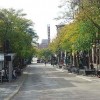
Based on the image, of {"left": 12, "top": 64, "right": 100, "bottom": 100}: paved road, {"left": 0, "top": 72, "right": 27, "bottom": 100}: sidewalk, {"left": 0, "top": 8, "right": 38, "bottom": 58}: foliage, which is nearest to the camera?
{"left": 12, "top": 64, "right": 100, "bottom": 100}: paved road

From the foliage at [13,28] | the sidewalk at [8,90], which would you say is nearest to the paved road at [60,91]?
the sidewalk at [8,90]

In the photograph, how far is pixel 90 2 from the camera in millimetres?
45688

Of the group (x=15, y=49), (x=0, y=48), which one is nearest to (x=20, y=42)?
(x=15, y=49)

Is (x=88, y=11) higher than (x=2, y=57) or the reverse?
higher

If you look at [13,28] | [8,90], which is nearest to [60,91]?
[8,90]

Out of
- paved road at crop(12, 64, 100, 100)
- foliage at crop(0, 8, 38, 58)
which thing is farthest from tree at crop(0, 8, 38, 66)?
paved road at crop(12, 64, 100, 100)

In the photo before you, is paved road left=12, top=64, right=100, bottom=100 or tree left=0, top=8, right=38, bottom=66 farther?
tree left=0, top=8, right=38, bottom=66

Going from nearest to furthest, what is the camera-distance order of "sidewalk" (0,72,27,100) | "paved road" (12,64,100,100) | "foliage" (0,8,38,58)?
"paved road" (12,64,100,100)
"sidewalk" (0,72,27,100)
"foliage" (0,8,38,58)

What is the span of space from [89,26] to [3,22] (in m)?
10.9

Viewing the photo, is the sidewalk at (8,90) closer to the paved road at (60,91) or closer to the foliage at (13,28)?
the paved road at (60,91)

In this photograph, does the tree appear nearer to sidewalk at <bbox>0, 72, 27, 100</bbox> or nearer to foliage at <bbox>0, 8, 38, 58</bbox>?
foliage at <bbox>0, 8, 38, 58</bbox>

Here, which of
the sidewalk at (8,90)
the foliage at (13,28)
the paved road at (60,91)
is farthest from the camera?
the foliage at (13,28)

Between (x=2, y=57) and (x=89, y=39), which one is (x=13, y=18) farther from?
(x=2, y=57)

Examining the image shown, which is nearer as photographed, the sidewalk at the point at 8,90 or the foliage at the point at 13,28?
the sidewalk at the point at 8,90
